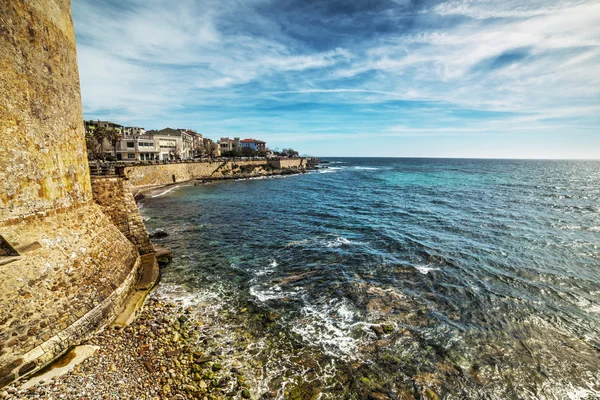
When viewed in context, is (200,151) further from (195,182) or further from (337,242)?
(337,242)

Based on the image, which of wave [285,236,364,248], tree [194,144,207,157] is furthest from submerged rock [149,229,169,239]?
tree [194,144,207,157]

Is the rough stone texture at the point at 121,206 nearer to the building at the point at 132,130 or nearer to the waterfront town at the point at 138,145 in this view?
the waterfront town at the point at 138,145

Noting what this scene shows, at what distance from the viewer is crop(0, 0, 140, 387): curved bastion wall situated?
7.82 meters

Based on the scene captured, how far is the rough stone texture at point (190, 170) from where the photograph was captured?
50375 millimetres

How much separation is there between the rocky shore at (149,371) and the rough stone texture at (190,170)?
2759 cm

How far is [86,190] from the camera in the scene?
12.2 meters

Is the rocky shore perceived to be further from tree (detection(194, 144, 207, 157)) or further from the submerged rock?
tree (detection(194, 144, 207, 157))

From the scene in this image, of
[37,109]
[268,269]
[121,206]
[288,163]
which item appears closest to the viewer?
[37,109]

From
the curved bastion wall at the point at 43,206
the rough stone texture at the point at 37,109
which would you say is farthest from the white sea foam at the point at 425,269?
the rough stone texture at the point at 37,109

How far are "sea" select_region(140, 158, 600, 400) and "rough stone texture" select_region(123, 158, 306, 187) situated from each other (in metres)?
24.6

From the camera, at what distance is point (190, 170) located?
66375 millimetres

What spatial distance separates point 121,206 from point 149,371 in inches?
415

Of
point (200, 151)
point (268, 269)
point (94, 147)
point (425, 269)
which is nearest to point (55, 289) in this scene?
point (268, 269)

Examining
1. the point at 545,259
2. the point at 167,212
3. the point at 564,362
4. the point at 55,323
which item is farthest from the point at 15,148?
the point at 545,259
